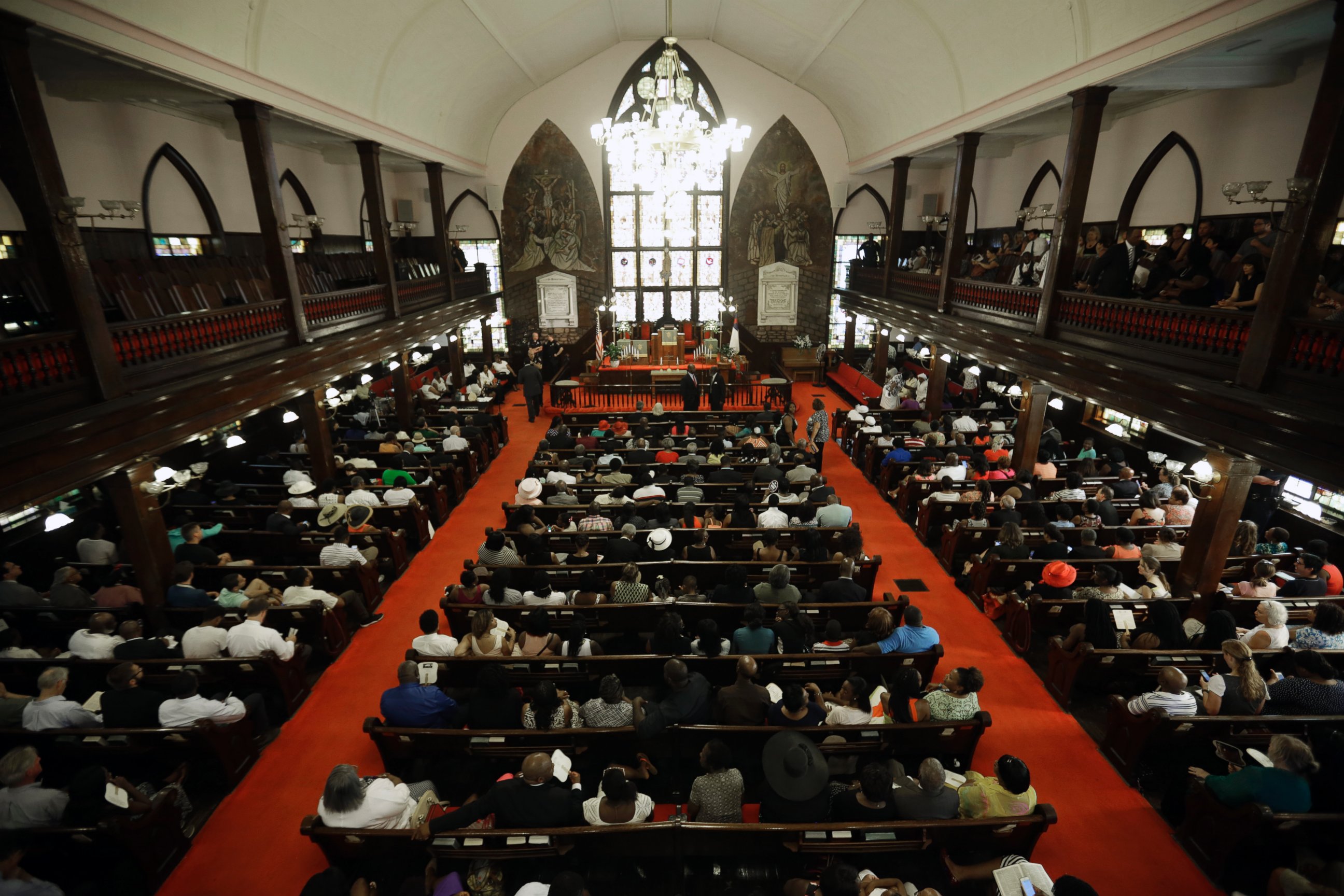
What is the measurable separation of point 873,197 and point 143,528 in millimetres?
20303

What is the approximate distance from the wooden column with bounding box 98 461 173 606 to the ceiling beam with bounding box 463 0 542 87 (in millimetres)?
9829

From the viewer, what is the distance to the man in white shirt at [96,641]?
579cm

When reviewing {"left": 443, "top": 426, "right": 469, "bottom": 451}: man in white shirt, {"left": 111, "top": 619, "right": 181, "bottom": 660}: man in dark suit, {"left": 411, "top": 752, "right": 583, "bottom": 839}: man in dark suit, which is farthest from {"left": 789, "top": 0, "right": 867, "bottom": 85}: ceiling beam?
{"left": 111, "top": 619, "right": 181, "bottom": 660}: man in dark suit

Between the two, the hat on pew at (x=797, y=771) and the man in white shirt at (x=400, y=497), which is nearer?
the hat on pew at (x=797, y=771)

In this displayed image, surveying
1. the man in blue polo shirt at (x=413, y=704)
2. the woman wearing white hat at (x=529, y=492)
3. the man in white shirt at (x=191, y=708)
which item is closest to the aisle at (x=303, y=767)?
the man in white shirt at (x=191, y=708)

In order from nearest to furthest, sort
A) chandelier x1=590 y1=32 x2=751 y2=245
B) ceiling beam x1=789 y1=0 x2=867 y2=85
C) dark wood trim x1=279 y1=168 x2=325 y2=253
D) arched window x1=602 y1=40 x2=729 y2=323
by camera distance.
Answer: chandelier x1=590 y1=32 x2=751 y2=245 < ceiling beam x1=789 y1=0 x2=867 y2=85 < dark wood trim x1=279 y1=168 x2=325 y2=253 < arched window x1=602 y1=40 x2=729 y2=323

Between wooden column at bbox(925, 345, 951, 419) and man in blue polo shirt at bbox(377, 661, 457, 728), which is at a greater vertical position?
wooden column at bbox(925, 345, 951, 419)

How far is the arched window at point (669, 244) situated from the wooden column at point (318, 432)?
10.7 m

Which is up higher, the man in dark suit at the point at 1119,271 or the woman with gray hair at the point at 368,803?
the man in dark suit at the point at 1119,271

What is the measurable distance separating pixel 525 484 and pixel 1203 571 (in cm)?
863

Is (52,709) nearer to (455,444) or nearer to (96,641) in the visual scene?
(96,641)

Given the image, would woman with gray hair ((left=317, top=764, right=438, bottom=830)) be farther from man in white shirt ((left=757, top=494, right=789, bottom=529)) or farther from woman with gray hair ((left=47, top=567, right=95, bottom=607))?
man in white shirt ((left=757, top=494, right=789, bottom=529))

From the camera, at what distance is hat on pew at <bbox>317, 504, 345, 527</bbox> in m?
8.75

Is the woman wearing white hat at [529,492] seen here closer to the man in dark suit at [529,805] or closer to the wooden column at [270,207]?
the wooden column at [270,207]
